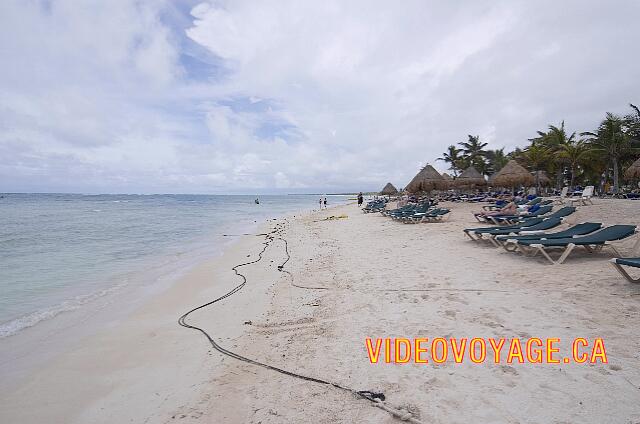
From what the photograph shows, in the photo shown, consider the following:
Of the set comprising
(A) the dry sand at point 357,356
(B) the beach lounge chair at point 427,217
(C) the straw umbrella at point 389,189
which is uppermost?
(C) the straw umbrella at point 389,189

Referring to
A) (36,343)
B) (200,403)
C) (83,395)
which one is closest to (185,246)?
(36,343)

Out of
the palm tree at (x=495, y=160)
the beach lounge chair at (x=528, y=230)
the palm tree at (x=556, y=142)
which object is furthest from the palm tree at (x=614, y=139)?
the beach lounge chair at (x=528, y=230)

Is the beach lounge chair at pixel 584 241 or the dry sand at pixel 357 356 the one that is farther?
the beach lounge chair at pixel 584 241

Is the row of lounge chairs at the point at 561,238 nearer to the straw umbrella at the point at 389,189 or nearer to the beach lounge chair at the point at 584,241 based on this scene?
the beach lounge chair at the point at 584,241

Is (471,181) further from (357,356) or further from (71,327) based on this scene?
(71,327)

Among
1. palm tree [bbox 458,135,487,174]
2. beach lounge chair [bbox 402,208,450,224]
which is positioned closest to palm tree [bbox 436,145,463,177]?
palm tree [bbox 458,135,487,174]

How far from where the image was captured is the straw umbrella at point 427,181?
24.3 m

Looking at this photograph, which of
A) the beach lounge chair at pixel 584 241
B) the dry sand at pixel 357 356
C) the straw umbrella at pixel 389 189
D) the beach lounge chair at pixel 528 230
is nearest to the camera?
the dry sand at pixel 357 356

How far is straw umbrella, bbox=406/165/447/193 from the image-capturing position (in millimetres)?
24344

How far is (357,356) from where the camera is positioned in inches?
125

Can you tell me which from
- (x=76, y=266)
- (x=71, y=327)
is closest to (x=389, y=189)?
(x=76, y=266)

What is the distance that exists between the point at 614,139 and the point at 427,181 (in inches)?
504

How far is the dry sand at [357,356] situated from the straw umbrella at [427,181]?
61.0ft

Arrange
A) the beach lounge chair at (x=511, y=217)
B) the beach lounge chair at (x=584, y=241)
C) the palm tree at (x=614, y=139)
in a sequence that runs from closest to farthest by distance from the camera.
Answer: the beach lounge chair at (x=584, y=241), the beach lounge chair at (x=511, y=217), the palm tree at (x=614, y=139)
